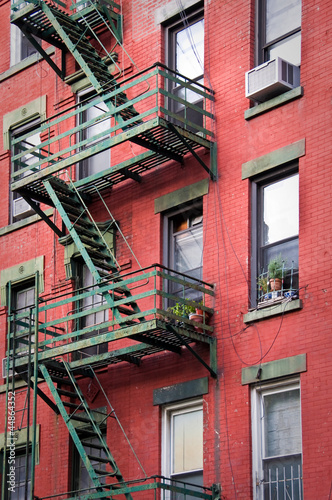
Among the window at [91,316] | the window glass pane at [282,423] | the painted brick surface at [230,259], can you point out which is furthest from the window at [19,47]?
the window glass pane at [282,423]

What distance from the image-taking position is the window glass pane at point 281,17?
1833cm

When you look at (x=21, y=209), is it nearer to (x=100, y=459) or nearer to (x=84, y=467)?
(x=84, y=467)

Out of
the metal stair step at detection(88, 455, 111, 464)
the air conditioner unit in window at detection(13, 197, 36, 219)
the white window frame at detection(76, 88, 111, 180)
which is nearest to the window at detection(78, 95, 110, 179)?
the white window frame at detection(76, 88, 111, 180)

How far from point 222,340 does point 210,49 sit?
18.0ft

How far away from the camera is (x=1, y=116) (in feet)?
79.4

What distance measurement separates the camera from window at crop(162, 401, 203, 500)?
17.5 m

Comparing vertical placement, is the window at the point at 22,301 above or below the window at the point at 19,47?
below

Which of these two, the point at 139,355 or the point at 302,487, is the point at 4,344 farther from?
the point at 302,487

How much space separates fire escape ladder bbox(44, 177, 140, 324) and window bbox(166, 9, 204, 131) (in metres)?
2.52

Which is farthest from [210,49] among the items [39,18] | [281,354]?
[281,354]

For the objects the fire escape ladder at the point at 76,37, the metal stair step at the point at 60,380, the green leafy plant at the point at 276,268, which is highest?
the fire escape ladder at the point at 76,37

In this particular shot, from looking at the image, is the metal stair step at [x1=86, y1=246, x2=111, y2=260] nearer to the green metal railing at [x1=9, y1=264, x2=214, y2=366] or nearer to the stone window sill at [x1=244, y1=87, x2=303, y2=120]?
the green metal railing at [x1=9, y1=264, x2=214, y2=366]

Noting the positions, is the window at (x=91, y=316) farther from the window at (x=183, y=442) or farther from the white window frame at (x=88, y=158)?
the window at (x=183, y=442)

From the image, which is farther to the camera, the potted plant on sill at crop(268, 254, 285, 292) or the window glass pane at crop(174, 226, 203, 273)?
the window glass pane at crop(174, 226, 203, 273)
